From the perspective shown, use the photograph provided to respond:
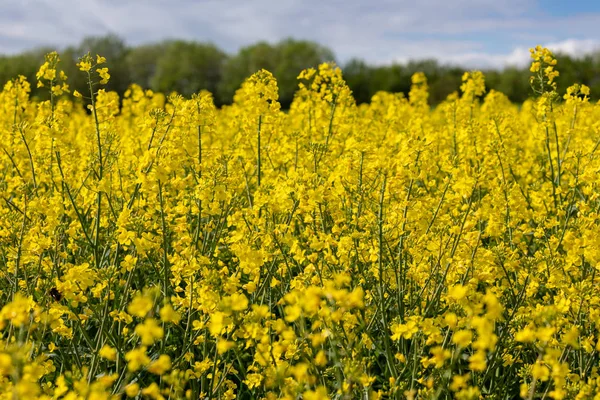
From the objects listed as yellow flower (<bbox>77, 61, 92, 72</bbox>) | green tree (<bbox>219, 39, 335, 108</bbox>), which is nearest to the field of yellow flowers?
yellow flower (<bbox>77, 61, 92, 72</bbox>)

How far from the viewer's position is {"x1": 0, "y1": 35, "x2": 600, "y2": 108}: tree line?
33.8 meters

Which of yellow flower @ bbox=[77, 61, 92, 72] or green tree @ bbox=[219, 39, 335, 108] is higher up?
green tree @ bbox=[219, 39, 335, 108]

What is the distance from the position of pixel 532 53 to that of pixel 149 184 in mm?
3246

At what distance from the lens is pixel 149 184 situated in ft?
11.0

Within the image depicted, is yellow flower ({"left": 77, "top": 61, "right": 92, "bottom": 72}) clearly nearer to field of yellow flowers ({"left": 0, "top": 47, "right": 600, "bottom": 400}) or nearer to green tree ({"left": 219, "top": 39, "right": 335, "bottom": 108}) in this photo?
field of yellow flowers ({"left": 0, "top": 47, "right": 600, "bottom": 400})

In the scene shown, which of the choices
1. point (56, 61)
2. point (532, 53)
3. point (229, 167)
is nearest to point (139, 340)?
point (229, 167)


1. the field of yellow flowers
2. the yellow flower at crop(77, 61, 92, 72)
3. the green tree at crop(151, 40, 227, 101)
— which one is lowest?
the field of yellow flowers

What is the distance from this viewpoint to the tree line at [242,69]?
3384 cm

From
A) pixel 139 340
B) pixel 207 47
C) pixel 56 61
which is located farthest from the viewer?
pixel 207 47

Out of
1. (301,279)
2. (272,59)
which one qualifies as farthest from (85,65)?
(272,59)

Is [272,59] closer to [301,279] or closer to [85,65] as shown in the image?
[85,65]

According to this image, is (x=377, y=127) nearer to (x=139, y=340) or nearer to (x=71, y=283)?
(x=139, y=340)

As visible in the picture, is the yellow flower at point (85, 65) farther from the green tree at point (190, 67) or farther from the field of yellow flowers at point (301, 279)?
the green tree at point (190, 67)

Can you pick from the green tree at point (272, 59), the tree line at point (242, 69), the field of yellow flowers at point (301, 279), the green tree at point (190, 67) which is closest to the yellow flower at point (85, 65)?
the field of yellow flowers at point (301, 279)
